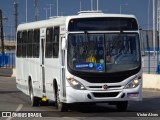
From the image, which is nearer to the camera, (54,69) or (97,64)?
(97,64)

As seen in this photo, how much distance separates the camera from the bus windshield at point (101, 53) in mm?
17312

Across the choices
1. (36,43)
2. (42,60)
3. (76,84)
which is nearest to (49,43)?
(42,60)

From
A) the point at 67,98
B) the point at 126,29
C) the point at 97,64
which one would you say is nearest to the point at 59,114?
the point at 67,98

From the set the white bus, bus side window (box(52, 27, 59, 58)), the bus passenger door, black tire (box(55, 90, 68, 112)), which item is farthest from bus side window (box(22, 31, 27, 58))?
black tire (box(55, 90, 68, 112))

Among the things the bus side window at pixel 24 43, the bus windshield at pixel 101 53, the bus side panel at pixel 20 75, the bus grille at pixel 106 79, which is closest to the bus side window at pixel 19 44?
the bus side panel at pixel 20 75

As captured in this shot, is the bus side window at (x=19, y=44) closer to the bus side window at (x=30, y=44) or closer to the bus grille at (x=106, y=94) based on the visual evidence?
the bus side window at (x=30, y=44)

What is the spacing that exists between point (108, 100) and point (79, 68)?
1247 millimetres

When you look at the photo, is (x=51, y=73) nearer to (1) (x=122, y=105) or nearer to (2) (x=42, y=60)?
(2) (x=42, y=60)

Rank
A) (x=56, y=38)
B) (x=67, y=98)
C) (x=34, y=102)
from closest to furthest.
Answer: (x=67, y=98) < (x=56, y=38) < (x=34, y=102)

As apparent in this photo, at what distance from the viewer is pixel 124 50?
17.6 metres

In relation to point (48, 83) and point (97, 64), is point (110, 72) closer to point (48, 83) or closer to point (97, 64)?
point (97, 64)

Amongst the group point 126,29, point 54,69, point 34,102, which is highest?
point 126,29

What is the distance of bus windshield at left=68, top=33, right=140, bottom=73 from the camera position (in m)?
17.3

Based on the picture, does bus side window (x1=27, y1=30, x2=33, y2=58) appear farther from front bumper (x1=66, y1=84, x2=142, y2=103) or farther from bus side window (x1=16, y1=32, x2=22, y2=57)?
front bumper (x1=66, y1=84, x2=142, y2=103)
